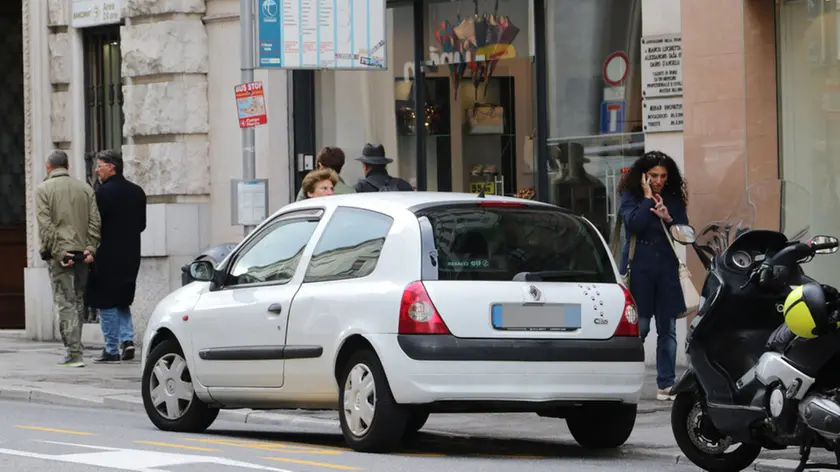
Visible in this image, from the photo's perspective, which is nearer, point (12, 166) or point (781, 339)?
point (781, 339)

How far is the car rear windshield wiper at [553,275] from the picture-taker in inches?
362

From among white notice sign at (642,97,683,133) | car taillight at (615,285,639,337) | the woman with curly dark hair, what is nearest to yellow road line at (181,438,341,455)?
car taillight at (615,285,639,337)

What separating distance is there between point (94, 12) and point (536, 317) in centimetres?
1133

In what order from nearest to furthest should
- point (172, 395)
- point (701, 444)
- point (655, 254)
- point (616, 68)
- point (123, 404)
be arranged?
point (701, 444) < point (172, 395) < point (655, 254) < point (123, 404) < point (616, 68)

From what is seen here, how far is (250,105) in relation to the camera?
14.3 metres

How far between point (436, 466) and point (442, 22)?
29.9 feet

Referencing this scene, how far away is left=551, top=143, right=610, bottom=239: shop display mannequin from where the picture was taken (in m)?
15.6

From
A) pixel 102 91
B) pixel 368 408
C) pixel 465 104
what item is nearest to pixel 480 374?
pixel 368 408

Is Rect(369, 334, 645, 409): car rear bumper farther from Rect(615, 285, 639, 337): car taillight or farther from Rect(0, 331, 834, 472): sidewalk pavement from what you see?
Rect(0, 331, 834, 472): sidewalk pavement

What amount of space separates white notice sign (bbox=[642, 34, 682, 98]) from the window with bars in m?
7.14

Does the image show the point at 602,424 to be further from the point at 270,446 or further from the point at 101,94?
the point at 101,94

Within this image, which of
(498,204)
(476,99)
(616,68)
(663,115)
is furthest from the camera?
(476,99)

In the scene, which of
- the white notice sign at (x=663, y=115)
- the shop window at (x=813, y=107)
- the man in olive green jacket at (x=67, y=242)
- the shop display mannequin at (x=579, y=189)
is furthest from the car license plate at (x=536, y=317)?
the man in olive green jacket at (x=67, y=242)

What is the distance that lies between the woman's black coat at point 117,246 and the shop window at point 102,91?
101 inches
